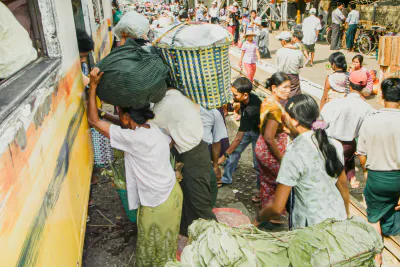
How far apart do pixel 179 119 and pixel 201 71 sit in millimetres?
447

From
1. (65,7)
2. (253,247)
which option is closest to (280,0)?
(65,7)

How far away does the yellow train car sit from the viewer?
59.2 inches

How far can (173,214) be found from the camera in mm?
2736

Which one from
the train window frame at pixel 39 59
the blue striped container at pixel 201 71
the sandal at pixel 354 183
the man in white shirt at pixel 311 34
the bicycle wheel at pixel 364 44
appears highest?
the train window frame at pixel 39 59

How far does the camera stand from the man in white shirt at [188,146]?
264 cm

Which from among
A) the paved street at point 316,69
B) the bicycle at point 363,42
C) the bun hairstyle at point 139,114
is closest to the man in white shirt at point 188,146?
the bun hairstyle at point 139,114

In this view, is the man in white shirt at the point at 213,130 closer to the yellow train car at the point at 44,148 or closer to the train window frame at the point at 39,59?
the yellow train car at the point at 44,148

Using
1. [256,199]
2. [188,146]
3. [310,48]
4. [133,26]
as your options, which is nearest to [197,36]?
[188,146]

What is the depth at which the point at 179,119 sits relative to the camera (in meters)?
2.70

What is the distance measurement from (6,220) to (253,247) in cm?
107

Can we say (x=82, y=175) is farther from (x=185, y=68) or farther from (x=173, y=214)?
(x=185, y=68)

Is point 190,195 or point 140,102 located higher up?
point 140,102

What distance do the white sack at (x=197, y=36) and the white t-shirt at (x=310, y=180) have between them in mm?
909

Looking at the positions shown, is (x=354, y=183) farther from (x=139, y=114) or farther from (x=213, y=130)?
(x=139, y=114)
